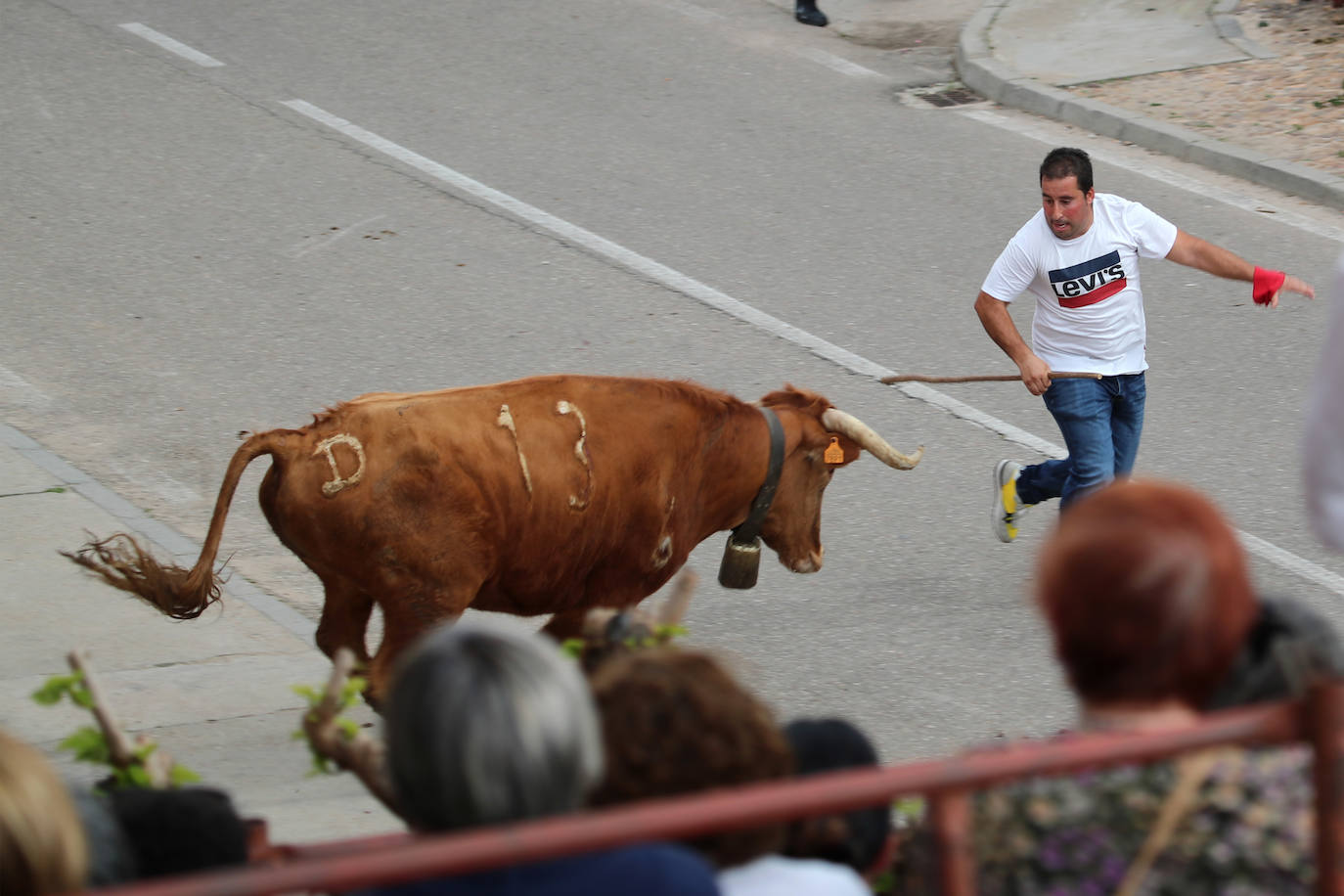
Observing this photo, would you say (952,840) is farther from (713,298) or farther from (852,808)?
(713,298)

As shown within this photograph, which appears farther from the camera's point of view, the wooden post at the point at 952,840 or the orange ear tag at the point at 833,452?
the orange ear tag at the point at 833,452

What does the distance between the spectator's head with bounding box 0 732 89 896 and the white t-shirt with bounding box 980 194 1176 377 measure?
484 cm

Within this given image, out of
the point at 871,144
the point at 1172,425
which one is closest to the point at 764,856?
the point at 1172,425

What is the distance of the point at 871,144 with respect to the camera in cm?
1090

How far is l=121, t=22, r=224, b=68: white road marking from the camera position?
1216cm

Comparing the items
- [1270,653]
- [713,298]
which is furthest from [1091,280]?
[1270,653]

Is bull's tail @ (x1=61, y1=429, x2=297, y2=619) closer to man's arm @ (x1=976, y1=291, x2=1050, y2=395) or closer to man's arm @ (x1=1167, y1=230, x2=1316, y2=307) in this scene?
man's arm @ (x1=976, y1=291, x2=1050, y2=395)

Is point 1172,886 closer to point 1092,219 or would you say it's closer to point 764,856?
point 764,856

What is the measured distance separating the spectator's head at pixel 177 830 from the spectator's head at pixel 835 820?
0.90m

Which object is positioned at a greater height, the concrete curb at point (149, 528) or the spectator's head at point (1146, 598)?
the spectator's head at point (1146, 598)

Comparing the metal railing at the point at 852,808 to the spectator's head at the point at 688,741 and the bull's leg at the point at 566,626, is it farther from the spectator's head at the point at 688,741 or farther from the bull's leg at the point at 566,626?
the bull's leg at the point at 566,626

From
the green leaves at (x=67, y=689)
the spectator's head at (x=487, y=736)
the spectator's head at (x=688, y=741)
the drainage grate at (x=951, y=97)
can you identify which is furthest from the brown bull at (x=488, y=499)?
the drainage grate at (x=951, y=97)

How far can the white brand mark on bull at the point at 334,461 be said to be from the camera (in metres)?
4.96

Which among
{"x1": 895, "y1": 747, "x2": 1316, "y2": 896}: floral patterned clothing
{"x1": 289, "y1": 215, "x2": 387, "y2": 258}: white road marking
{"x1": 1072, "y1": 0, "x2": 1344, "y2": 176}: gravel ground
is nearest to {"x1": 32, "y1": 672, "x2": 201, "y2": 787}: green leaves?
{"x1": 895, "y1": 747, "x2": 1316, "y2": 896}: floral patterned clothing
